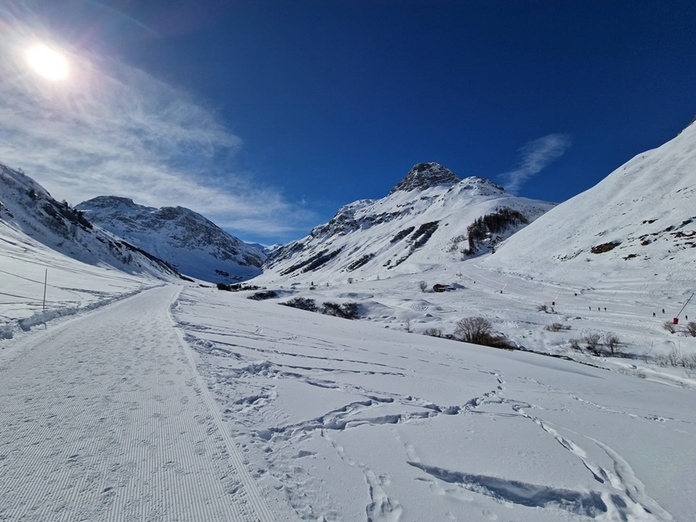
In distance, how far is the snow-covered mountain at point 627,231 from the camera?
98.1 feet

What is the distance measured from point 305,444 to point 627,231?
47.9 m

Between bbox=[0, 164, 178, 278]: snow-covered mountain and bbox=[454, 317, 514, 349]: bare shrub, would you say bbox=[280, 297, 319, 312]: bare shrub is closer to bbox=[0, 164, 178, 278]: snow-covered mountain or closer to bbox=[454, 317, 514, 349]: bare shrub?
bbox=[454, 317, 514, 349]: bare shrub

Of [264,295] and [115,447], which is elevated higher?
[115,447]

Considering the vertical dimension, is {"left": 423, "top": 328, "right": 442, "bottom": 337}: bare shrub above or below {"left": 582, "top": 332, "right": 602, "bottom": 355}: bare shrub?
below

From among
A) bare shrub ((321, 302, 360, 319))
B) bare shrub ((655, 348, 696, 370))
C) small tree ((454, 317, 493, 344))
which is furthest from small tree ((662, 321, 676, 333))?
bare shrub ((321, 302, 360, 319))

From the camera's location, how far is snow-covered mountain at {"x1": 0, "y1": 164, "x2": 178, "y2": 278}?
59031 millimetres

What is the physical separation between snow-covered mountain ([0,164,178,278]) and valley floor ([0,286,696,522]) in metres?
67.8

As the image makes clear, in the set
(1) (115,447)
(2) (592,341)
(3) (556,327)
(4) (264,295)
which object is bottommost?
(4) (264,295)

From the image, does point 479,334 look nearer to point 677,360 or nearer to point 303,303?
point 677,360

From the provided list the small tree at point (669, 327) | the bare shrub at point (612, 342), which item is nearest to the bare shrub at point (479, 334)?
the bare shrub at point (612, 342)

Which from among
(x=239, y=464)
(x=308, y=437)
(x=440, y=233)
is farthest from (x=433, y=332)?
(x=440, y=233)

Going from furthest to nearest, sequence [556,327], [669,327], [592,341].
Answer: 1. [556,327]
2. [592,341]
3. [669,327]

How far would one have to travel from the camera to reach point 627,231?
121 feet

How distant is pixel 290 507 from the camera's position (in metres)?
2.82
